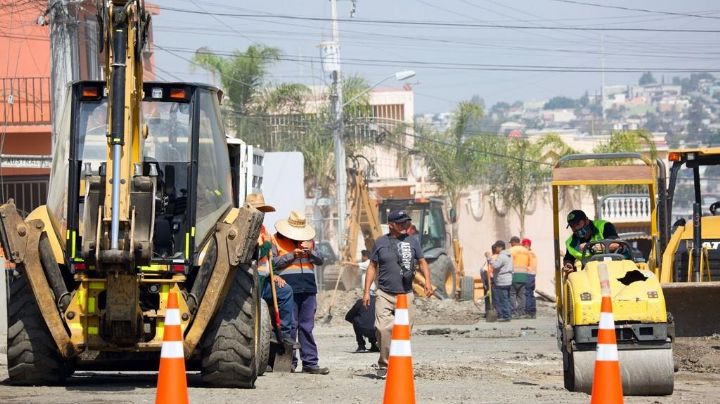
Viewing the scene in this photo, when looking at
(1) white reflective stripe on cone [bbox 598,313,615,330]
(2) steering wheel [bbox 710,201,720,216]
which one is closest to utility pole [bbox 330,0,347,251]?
(2) steering wheel [bbox 710,201,720,216]

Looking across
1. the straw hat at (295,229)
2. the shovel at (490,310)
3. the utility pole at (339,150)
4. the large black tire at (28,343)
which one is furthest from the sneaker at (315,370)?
the utility pole at (339,150)

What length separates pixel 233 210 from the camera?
39.6 feet

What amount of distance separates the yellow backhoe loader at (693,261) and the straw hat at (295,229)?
3717mm

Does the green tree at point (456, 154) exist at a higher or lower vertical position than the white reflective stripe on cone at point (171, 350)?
higher

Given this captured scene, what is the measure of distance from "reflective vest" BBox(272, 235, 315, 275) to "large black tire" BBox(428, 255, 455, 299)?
1783cm

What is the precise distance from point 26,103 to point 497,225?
108 ft

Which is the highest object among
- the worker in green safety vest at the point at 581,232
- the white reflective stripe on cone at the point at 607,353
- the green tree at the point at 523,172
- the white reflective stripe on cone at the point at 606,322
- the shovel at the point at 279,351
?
the green tree at the point at 523,172

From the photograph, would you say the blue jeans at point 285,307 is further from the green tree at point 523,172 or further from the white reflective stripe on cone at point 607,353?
the green tree at point 523,172

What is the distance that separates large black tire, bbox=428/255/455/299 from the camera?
107ft

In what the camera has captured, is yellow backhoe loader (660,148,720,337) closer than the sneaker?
No

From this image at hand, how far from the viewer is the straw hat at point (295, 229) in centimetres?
1441

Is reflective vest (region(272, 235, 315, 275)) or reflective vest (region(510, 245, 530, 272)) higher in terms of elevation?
reflective vest (region(272, 235, 315, 275))

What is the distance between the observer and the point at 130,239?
10422mm

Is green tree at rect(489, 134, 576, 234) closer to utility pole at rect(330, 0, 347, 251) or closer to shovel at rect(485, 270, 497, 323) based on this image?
utility pole at rect(330, 0, 347, 251)
